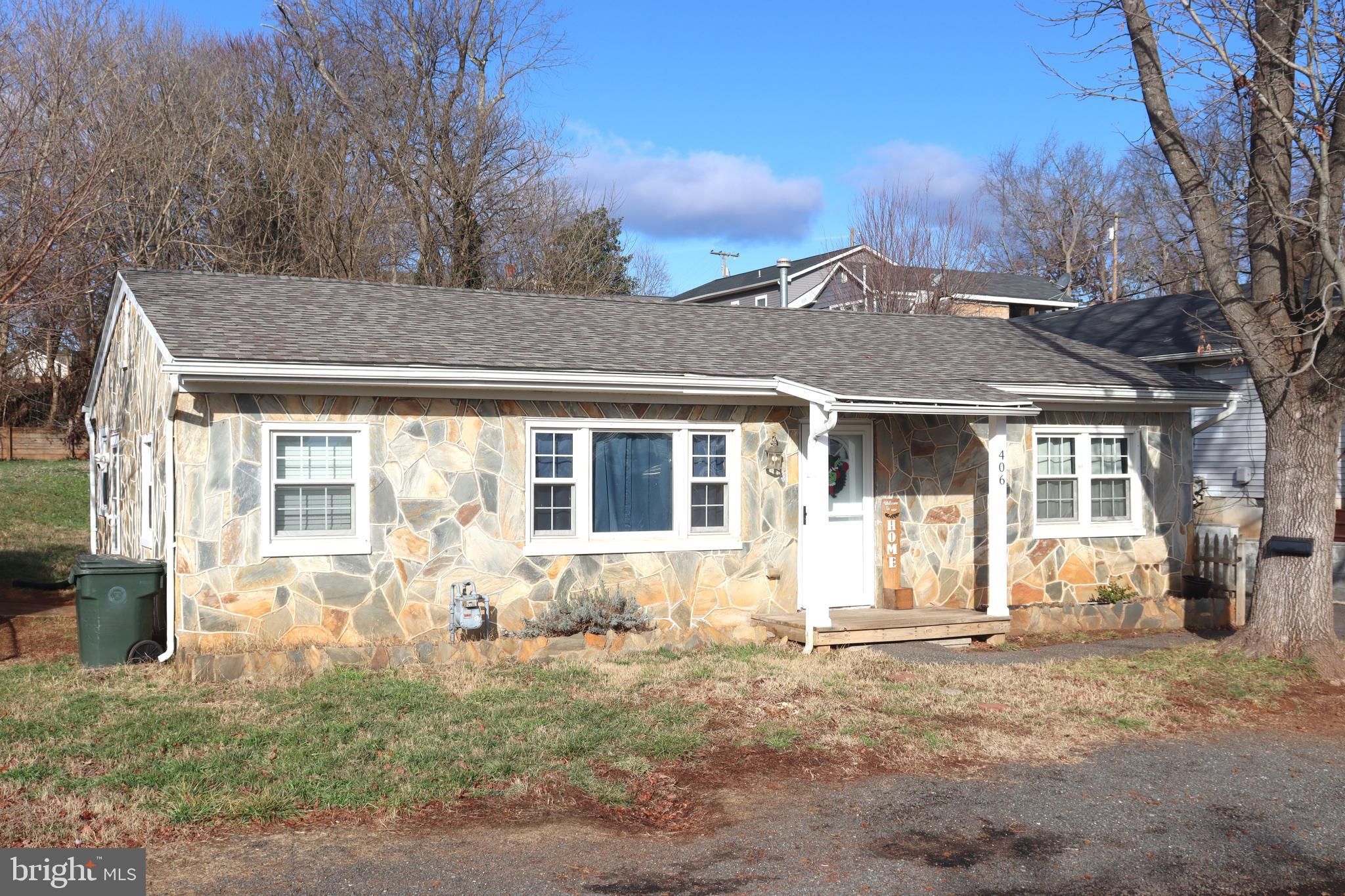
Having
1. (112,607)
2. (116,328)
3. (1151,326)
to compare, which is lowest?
(112,607)

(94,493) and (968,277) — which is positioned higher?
(968,277)

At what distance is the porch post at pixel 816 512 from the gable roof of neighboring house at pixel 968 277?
2089 centimetres

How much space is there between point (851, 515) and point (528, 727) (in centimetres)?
633

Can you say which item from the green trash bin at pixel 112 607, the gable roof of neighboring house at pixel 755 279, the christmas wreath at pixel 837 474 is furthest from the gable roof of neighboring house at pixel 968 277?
the green trash bin at pixel 112 607

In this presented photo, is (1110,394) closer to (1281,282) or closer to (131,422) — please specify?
(1281,282)

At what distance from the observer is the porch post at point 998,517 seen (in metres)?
12.5

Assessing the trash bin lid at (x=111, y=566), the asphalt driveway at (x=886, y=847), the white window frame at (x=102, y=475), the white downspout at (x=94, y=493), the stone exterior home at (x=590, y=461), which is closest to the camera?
the asphalt driveway at (x=886, y=847)

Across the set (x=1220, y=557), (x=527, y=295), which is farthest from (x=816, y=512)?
(x=1220, y=557)

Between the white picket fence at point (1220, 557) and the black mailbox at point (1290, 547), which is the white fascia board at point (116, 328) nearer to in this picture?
the black mailbox at point (1290, 547)

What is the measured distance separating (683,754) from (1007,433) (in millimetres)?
7757

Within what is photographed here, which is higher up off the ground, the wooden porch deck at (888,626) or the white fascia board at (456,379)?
the white fascia board at (456,379)

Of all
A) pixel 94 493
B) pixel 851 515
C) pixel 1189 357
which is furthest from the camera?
pixel 1189 357

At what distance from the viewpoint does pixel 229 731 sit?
26.2 ft

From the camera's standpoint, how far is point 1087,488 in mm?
14266
